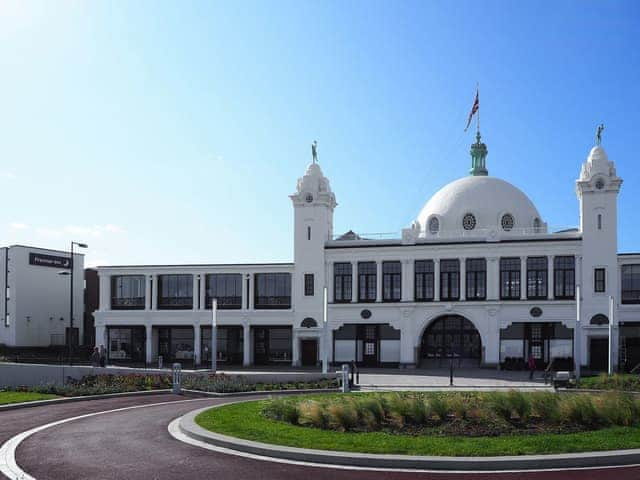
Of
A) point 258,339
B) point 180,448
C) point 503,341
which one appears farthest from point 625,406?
point 258,339

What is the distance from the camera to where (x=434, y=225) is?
5859cm

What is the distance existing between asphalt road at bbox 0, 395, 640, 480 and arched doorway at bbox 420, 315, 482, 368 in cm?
3669

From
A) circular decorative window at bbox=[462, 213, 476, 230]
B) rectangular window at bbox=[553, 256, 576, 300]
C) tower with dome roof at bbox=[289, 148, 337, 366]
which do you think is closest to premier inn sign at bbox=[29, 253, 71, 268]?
tower with dome roof at bbox=[289, 148, 337, 366]

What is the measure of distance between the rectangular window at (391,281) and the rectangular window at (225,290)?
466 inches

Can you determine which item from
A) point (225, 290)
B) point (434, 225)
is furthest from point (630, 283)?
point (225, 290)

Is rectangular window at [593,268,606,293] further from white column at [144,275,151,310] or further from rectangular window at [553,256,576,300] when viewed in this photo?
white column at [144,275,151,310]

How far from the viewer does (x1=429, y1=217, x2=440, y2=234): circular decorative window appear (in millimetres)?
58244

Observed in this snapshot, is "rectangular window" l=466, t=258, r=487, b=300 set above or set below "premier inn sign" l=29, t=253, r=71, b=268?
below

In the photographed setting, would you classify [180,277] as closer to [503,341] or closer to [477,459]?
[503,341]

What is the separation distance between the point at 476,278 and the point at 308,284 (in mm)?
12519

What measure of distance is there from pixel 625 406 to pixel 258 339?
44451mm

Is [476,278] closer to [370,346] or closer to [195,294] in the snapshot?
[370,346]

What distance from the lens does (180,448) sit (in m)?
15.9

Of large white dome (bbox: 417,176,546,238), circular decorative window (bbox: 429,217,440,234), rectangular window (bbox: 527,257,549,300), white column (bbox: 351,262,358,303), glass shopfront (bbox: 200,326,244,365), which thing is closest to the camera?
rectangular window (bbox: 527,257,549,300)
